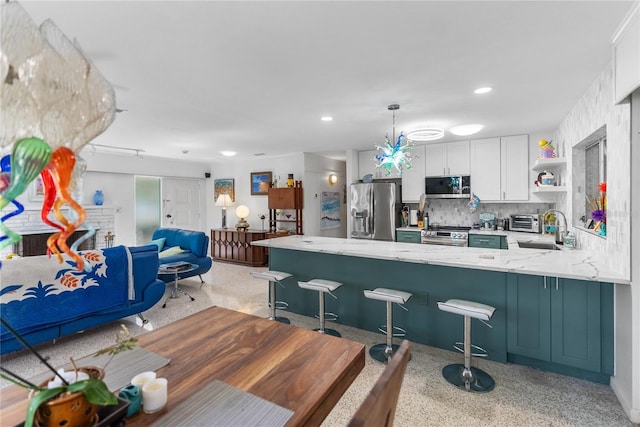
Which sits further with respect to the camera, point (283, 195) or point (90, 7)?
point (283, 195)

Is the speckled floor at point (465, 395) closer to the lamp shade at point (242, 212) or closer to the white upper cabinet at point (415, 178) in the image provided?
the white upper cabinet at point (415, 178)

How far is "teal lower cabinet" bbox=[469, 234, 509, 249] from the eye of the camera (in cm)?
467

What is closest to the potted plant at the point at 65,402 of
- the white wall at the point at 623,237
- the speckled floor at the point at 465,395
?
the speckled floor at the point at 465,395

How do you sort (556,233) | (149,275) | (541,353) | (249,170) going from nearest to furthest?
(541,353) < (149,275) < (556,233) < (249,170)

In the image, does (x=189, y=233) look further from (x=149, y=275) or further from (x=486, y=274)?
(x=486, y=274)

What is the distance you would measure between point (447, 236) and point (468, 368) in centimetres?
303

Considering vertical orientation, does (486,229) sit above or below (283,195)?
below

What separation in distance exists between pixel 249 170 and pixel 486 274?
237 inches

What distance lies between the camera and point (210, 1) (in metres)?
1.67

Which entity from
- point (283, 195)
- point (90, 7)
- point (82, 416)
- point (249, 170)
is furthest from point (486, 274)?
point (249, 170)

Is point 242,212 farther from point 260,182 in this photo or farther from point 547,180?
point 547,180

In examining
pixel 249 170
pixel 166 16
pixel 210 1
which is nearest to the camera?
pixel 210 1

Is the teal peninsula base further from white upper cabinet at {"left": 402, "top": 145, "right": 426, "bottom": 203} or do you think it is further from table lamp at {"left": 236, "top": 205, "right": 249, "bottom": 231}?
table lamp at {"left": 236, "top": 205, "right": 249, "bottom": 231}

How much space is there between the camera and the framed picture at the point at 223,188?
776 centimetres
